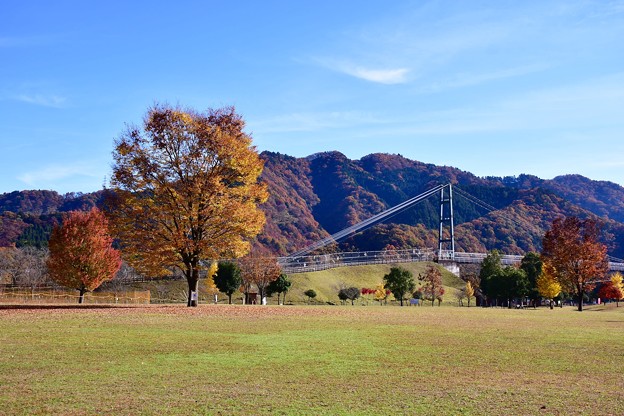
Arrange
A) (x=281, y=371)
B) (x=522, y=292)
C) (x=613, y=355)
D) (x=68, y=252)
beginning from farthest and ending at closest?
(x=522, y=292)
(x=68, y=252)
(x=613, y=355)
(x=281, y=371)

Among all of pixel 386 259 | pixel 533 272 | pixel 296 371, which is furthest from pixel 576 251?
pixel 386 259

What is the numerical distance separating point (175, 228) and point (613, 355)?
1064 inches

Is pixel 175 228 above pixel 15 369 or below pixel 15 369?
above

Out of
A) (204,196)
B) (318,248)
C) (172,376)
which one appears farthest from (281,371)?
(318,248)

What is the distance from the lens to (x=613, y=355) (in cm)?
1820

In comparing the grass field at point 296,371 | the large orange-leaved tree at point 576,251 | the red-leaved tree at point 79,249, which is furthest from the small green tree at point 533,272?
the grass field at point 296,371

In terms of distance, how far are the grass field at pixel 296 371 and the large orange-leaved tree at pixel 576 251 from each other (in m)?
39.8

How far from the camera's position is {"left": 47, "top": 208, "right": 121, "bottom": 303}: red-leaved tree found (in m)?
52.4

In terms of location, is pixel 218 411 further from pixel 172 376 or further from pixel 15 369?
pixel 15 369

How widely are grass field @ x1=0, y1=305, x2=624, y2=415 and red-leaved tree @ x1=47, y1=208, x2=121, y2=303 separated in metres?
29.8

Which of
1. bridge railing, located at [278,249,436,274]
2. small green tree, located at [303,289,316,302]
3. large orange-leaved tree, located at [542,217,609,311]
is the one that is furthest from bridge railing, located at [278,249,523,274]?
large orange-leaved tree, located at [542,217,609,311]

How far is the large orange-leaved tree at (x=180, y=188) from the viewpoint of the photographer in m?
36.9

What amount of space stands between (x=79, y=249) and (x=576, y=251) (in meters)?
47.3

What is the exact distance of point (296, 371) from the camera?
561 inches
